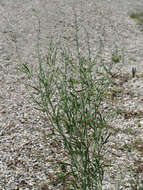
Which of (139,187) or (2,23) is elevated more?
(2,23)

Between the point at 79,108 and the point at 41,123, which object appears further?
the point at 41,123

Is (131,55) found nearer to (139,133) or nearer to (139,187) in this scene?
(139,133)

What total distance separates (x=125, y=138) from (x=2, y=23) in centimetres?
889

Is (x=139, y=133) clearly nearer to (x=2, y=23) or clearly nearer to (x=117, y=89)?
(x=117, y=89)

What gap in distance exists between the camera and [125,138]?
584cm

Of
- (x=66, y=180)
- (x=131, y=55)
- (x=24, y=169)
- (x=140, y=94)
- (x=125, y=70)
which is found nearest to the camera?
(x=66, y=180)

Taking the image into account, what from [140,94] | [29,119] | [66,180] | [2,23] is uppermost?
[2,23]

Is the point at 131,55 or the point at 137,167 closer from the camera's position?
the point at 137,167

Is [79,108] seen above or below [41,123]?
below

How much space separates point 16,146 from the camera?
5766 mm

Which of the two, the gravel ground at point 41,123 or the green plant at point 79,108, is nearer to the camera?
the green plant at point 79,108

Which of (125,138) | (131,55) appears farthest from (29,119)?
(131,55)

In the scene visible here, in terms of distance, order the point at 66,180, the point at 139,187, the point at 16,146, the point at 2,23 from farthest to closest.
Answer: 1. the point at 2,23
2. the point at 16,146
3. the point at 66,180
4. the point at 139,187

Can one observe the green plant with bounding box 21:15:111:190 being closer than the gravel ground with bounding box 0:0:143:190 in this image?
Yes
